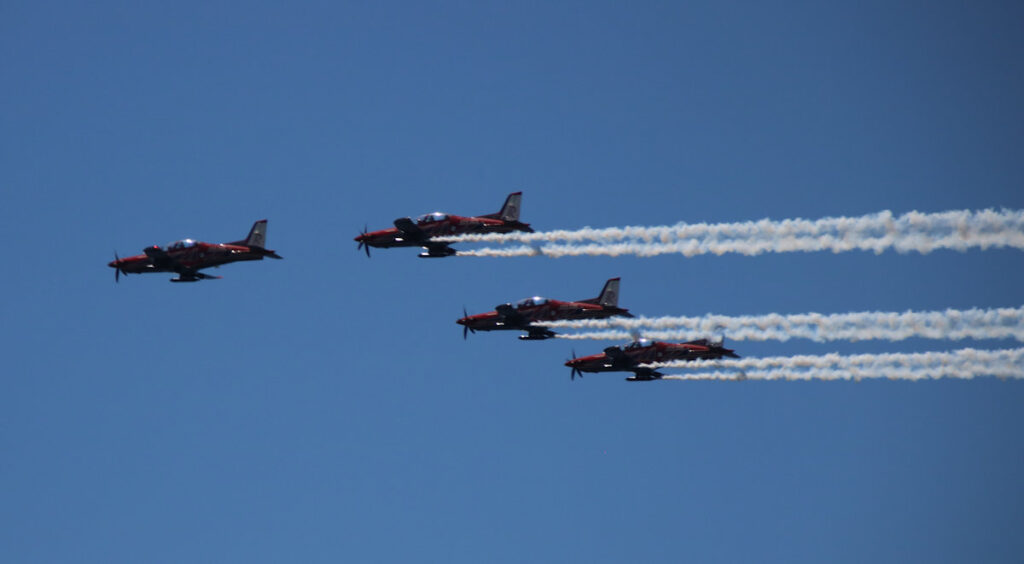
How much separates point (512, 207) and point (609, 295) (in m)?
8.24

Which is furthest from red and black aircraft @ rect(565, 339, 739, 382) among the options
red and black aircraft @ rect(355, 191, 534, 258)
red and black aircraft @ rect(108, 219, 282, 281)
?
red and black aircraft @ rect(108, 219, 282, 281)

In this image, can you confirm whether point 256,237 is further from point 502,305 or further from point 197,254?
point 502,305

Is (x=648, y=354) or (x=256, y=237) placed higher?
(x=256, y=237)

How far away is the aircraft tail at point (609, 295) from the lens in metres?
94.2

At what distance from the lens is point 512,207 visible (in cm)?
9662

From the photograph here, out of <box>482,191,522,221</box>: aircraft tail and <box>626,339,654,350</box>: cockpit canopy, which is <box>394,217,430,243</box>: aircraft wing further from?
<box>626,339,654,350</box>: cockpit canopy

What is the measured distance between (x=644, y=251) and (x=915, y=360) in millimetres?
19317

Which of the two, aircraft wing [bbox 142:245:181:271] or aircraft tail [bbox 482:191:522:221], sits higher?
aircraft tail [bbox 482:191:522:221]

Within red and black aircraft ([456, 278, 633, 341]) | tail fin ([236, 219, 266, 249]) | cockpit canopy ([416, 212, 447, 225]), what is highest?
cockpit canopy ([416, 212, 447, 225])

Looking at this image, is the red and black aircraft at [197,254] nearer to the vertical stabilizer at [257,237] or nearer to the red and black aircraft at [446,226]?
the vertical stabilizer at [257,237]

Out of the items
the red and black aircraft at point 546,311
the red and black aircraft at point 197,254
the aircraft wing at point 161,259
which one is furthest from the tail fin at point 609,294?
the aircraft wing at point 161,259

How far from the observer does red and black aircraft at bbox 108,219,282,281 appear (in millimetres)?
93312

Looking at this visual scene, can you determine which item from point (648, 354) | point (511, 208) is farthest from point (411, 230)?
point (648, 354)

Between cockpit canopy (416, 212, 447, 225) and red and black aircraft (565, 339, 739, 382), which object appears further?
cockpit canopy (416, 212, 447, 225)
